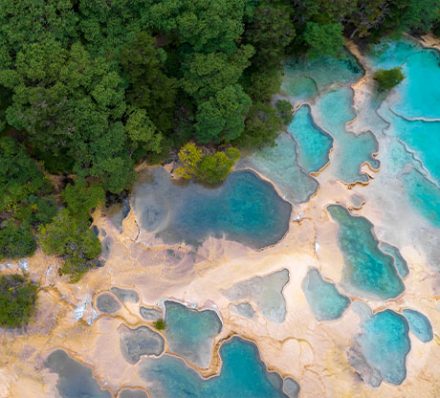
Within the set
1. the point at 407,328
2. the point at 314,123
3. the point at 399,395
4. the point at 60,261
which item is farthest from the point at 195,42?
the point at 399,395

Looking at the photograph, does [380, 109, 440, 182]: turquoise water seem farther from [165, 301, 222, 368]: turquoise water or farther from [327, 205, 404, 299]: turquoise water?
[165, 301, 222, 368]: turquoise water

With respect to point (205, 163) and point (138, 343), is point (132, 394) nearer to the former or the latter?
point (138, 343)

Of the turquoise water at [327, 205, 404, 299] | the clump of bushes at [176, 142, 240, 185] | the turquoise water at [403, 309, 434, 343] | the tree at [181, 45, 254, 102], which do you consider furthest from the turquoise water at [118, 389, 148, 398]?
the tree at [181, 45, 254, 102]

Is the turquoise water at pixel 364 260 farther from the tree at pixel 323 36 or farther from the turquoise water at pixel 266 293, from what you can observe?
the tree at pixel 323 36

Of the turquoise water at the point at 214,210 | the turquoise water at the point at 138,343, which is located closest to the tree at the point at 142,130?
the turquoise water at the point at 214,210

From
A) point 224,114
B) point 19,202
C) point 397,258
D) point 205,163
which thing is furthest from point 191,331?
point 397,258
